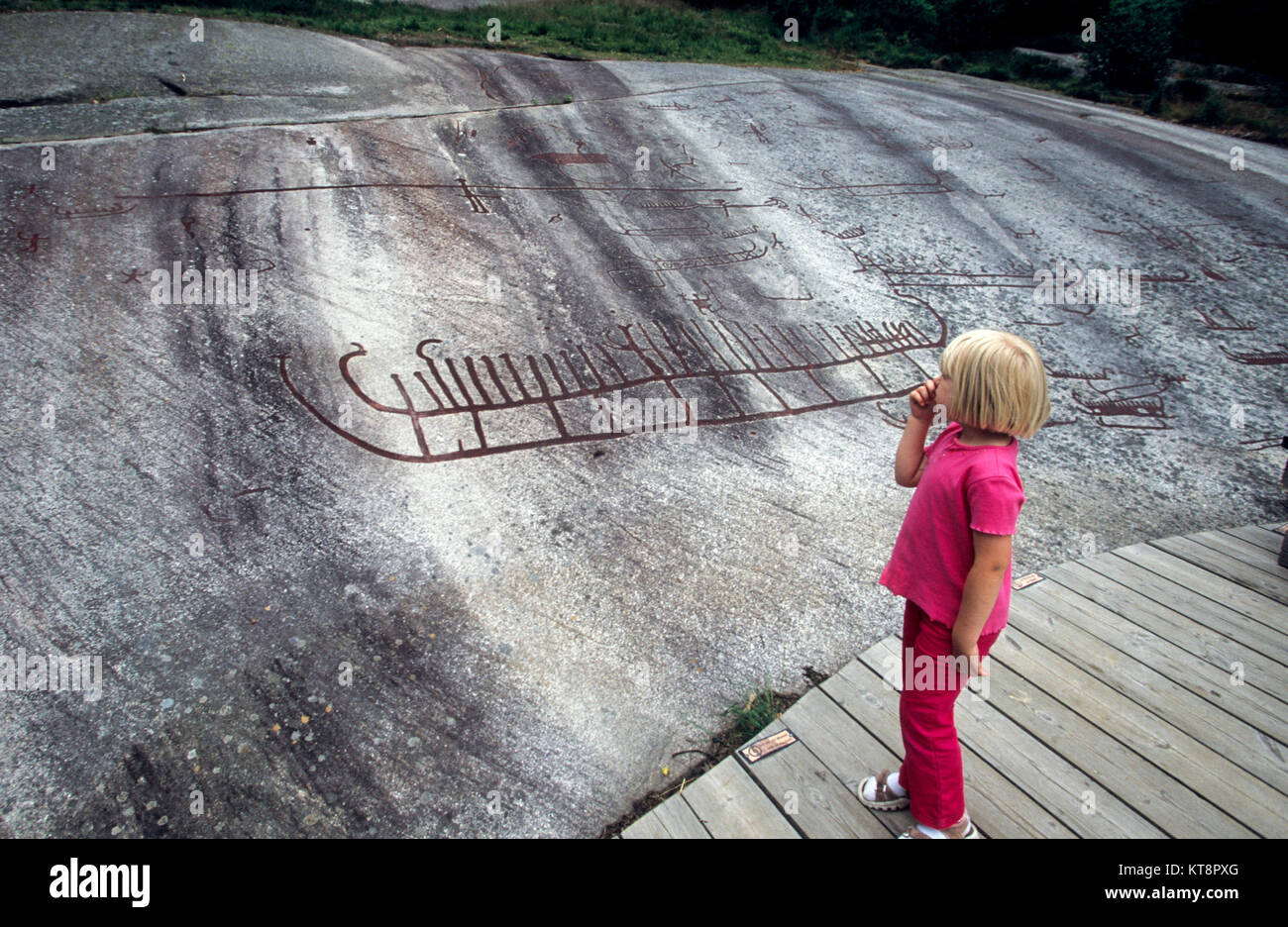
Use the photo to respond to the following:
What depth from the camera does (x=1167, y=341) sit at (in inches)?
244

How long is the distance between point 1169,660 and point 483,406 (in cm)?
375

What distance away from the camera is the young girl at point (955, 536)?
194 cm

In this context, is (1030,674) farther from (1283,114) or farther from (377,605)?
(1283,114)

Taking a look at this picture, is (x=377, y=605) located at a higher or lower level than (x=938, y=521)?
lower

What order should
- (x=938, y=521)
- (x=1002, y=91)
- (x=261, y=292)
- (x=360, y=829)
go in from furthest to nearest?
(x=1002, y=91) → (x=261, y=292) → (x=360, y=829) → (x=938, y=521)

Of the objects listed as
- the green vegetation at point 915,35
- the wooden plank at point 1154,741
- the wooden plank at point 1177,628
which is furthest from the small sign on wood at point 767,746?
the green vegetation at point 915,35

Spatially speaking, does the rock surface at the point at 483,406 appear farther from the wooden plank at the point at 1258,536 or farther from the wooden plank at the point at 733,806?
the wooden plank at the point at 1258,536

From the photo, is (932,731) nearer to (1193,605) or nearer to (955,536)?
(955,536)

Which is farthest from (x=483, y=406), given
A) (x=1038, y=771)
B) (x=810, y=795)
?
(x=1038, y=771)

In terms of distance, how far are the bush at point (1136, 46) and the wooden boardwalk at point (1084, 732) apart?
15.2 meters

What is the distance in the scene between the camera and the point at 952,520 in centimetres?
207

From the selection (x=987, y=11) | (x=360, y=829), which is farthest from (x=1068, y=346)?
(x=987, y=11)

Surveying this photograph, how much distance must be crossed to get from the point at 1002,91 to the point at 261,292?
13269mm

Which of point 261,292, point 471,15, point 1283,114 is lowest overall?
point 261,292
